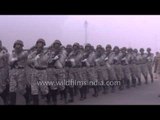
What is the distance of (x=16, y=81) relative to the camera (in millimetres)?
4051

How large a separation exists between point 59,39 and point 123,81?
3.95 feet

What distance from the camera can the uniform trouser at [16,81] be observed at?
159 inches

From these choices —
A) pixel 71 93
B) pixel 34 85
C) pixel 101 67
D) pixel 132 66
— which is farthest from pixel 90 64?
pixel 34 85

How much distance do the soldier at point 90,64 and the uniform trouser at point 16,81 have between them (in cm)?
96

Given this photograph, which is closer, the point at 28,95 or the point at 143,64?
the point at 28,95

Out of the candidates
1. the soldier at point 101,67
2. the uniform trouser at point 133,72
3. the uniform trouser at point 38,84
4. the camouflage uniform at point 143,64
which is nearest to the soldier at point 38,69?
the uniform trouser at point 38,84

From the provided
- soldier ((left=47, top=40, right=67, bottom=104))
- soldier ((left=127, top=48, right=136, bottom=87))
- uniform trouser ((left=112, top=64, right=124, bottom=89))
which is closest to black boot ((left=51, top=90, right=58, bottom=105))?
soldier ((left=47, top=40, right=67, bottom=104))

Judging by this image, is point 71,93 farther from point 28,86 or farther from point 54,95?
point 28,86

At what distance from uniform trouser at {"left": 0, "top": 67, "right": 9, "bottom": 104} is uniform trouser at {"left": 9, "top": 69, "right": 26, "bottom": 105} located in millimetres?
90

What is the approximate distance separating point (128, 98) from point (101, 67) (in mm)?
627

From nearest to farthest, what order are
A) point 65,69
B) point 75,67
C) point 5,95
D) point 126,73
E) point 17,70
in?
1. point 17,70
2. point 5,95
3. point 65,69
4. point 75,67
5. point 126,73

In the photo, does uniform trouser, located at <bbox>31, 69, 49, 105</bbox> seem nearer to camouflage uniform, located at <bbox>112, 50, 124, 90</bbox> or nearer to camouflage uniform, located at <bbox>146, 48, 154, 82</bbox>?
camouflage uniform, located at <bbox>112, 50, 124, 90</bbox>

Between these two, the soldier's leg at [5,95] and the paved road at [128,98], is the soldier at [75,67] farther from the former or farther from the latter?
the soldier's leg at [5,95]
